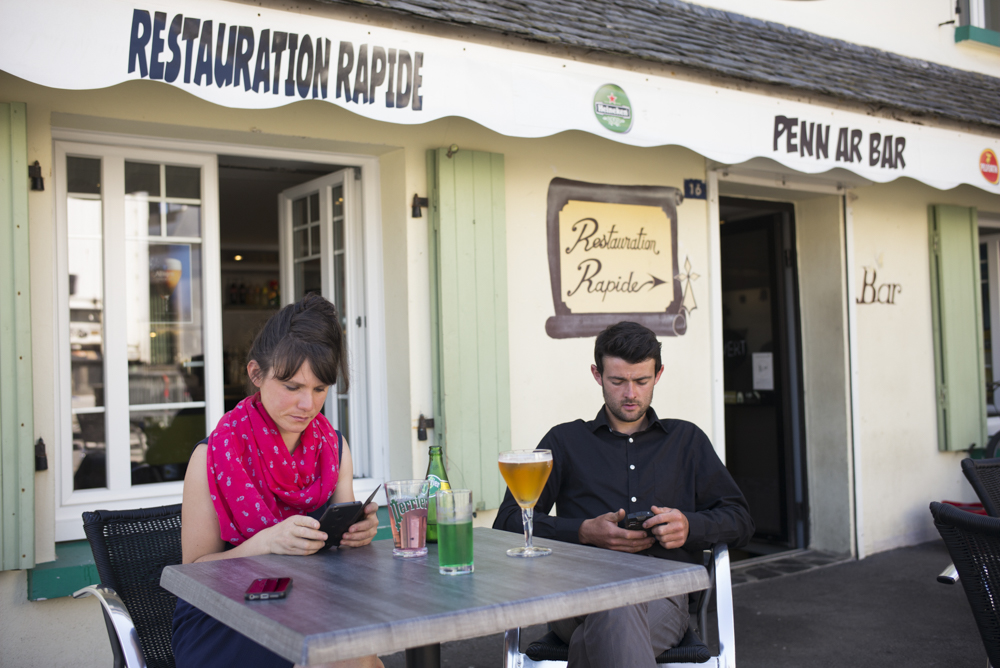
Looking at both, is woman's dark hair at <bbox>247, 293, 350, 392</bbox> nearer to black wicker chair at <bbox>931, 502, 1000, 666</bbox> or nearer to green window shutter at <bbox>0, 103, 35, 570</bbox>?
green window shutter at <bbox>0, 103, 35, 570</bbox>

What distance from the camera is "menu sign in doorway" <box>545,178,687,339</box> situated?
15.0 feet

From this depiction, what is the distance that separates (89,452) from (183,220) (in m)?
1.12

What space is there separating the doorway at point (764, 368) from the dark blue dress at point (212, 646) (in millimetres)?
4764

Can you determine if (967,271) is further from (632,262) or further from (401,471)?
(401,471)

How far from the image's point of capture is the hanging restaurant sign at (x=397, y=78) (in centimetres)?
279

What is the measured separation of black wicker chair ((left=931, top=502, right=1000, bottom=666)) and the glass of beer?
1107mm

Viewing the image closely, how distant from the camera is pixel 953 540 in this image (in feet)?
7.45

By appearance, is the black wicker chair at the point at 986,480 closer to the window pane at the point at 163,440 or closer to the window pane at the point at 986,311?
the window pane at the point at 163,440

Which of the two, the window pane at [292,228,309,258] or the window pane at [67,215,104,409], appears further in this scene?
the window pane at [292,228,309,258]

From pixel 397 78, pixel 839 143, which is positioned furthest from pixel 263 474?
pixel 839 143

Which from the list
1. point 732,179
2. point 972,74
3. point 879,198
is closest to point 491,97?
point 732,179

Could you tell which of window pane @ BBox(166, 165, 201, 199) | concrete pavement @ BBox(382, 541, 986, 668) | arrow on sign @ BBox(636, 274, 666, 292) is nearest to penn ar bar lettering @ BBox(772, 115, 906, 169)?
arrow on sign @ BBox(636, 274, 666, 292)

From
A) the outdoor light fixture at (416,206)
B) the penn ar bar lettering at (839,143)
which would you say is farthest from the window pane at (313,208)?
the penn ar bar lettering at (839,143)

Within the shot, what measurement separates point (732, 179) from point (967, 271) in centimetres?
229
